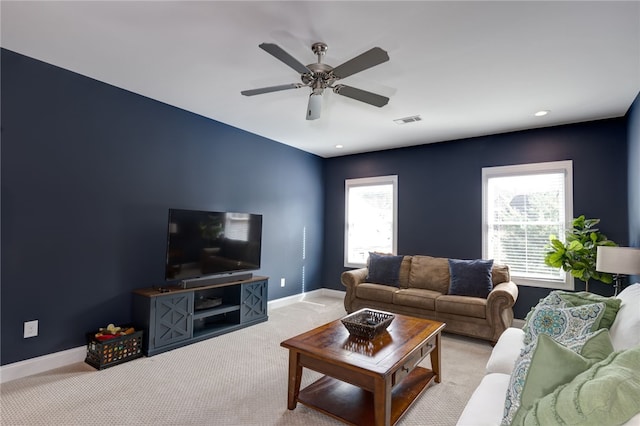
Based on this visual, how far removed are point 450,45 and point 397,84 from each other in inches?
28.4

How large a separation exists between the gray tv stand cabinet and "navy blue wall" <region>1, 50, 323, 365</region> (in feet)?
1.28

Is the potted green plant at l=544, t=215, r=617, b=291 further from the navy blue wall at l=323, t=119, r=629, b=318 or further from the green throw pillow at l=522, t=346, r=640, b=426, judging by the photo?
the green throw pillow at l=522, t=346, r=640, b=426

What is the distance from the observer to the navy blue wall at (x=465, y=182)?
13.1ft

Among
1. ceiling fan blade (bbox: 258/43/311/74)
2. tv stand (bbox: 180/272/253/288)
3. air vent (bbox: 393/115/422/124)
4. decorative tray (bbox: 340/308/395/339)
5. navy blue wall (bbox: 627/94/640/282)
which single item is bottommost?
decorative tray (bbox: 340/308/395/339)

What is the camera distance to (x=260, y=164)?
5.09 metres

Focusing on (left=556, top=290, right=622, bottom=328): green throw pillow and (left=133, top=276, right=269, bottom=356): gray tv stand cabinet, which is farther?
(left=133, top=276, right=269, bottom=356): gray tv stand cabinet

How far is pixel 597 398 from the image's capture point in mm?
956

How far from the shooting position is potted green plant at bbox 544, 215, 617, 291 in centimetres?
359

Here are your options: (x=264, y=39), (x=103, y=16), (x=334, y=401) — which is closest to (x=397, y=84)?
(x=264, y=39)

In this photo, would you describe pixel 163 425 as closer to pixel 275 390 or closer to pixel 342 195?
pixel 275 390

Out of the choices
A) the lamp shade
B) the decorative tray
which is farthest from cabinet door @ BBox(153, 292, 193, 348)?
the lamp shade

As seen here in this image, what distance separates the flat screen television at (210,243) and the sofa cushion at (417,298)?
1.96m

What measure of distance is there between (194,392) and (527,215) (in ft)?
14.7

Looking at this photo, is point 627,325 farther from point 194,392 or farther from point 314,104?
point 194,392
